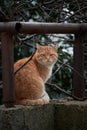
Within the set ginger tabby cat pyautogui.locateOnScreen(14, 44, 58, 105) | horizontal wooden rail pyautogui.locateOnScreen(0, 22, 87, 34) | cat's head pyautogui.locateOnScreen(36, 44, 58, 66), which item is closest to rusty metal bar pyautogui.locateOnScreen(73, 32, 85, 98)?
horizontal wooden rail pyautogui.locateOnScreen(0, 22, 87, 34)

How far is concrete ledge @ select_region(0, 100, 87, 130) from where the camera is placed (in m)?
2.59

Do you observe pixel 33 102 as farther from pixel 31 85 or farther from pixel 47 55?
pixel 47 55

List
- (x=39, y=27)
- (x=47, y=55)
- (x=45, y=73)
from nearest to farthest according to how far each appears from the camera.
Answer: (x=39, y=27)
(x=45, y=73)
(x=47, y=55)

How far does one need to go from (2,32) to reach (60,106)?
2.81 feet

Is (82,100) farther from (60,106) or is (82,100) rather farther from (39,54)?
(39,54)

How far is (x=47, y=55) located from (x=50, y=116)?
36.0 inches

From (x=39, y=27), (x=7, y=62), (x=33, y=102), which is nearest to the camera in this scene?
(x=7, y=62)

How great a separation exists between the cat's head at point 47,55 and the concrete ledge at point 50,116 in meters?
0.61

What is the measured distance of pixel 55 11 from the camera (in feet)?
12.8

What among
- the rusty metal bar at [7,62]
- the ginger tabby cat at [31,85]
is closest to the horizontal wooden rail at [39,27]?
the rusty metal bar at [7,62]

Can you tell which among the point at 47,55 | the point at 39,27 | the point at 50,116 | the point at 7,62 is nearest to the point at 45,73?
the point at 47,55

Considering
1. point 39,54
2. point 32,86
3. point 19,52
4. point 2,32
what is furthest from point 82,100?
point 19,52

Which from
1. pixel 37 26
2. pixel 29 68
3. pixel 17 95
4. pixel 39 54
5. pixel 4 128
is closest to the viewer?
pixel 4 128

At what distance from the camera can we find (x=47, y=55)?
3.83 meters
